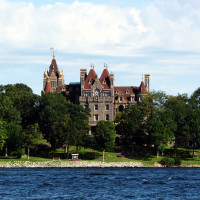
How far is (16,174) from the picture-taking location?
97.8 m

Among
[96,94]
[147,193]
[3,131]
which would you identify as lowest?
[147,193]

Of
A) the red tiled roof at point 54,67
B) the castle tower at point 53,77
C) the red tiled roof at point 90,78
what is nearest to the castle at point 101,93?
the red tiled roof at point 90,78

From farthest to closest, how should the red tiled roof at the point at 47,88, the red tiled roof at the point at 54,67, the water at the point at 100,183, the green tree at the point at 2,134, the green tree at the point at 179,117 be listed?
the red tiled roof at the point at 54,67
the red tiled roof at the point at 47,88
the green tree at the point at 179,117
the green tree at the point at 2,134
the water at the point at 100,183

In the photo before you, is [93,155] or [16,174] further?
[93,155]

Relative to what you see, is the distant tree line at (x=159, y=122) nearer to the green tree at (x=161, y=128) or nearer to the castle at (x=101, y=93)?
the green tree at (x=161, y=128)

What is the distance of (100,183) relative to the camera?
8575cm

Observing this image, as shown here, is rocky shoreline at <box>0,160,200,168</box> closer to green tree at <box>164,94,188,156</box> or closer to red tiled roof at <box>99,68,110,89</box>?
green tree at <box>164,94,188,156</box>

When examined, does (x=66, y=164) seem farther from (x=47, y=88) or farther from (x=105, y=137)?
(x=47, y=88)

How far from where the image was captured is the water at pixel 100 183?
240ft

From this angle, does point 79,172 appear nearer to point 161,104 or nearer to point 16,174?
point 16,174

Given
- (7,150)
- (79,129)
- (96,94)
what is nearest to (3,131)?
(7,150)

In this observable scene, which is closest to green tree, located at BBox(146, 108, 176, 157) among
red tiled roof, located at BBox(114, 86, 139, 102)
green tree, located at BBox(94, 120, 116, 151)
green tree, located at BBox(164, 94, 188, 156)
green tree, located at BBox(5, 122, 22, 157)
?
green tree, located at BBox(164, 94, 188, 156)

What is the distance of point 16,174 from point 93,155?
31.0 meters

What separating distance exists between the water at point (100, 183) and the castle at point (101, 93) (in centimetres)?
3710
